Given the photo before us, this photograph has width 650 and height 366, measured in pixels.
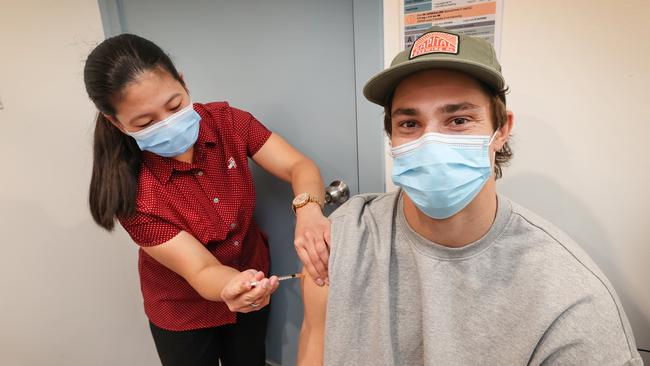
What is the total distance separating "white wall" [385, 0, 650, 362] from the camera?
0.90 meters

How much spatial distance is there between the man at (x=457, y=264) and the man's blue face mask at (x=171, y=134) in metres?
0.51

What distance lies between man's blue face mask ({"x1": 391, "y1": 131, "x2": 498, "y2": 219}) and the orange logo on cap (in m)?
0.17

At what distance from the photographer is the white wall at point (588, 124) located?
90cm

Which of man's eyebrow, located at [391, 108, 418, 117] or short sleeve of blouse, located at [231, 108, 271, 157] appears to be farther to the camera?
short sleeve of blouse, located at [231, 108, 271, 157]

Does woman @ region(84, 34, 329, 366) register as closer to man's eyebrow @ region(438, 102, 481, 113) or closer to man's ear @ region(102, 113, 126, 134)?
man's ear @ region(102, 113, 126, 134)

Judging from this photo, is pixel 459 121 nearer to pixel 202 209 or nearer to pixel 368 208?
pixel 368 208

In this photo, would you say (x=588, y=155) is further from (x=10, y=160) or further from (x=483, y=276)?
(x=10, y=160)

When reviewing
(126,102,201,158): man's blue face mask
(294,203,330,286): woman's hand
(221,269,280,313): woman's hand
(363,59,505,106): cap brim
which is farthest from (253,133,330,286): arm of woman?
(363,59,505,106): cap brim

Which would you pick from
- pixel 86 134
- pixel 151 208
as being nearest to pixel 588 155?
pixel 151 208

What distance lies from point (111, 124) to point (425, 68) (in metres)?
0.87

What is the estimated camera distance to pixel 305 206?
105 cm

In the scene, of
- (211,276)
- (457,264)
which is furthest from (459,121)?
(211,276)

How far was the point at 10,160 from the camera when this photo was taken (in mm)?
1514

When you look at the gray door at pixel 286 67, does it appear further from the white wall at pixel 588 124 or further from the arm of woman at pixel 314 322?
the arm of woman at pixel 314 322
